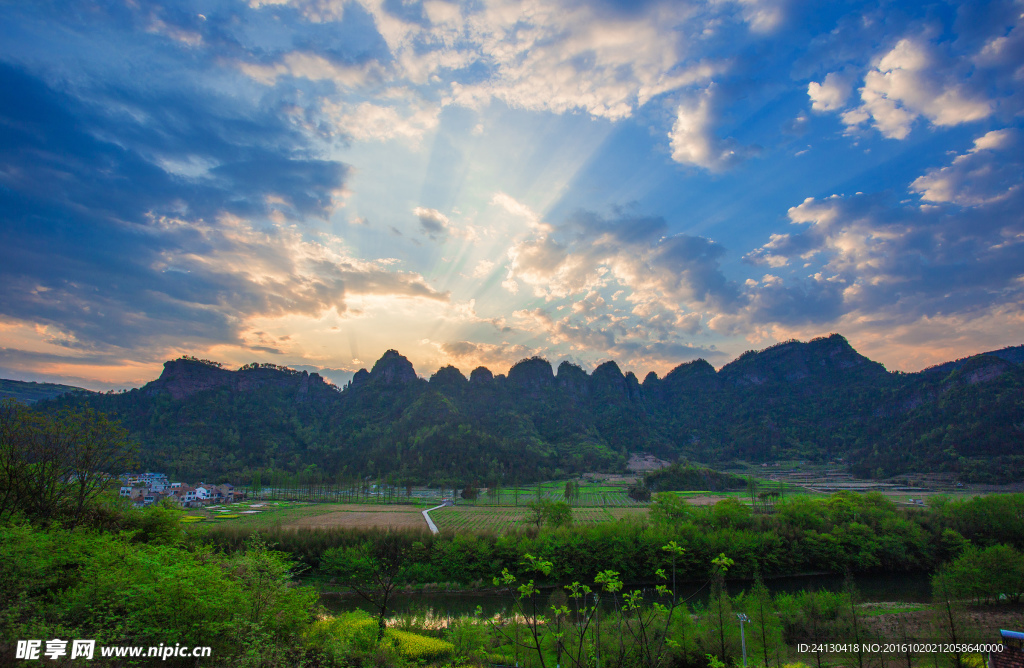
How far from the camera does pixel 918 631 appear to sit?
77.3 ft

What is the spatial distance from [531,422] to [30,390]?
223742 millimetres

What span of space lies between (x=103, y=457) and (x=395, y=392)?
156143 millimetres

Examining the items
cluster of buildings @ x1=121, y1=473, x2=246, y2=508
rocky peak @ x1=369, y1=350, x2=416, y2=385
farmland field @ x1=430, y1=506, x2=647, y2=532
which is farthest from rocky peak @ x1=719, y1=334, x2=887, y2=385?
cluster of buildings @ x1=121, y1=473, x2=246, y2=508

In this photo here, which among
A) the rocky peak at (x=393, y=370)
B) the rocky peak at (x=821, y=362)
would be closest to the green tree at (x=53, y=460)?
the rocky peak at (x=393, y=370)

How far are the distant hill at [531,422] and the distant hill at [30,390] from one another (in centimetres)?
5179

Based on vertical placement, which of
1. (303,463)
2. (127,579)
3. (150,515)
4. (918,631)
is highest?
(127,579)

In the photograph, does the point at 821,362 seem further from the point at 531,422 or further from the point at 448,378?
the point at 448,378

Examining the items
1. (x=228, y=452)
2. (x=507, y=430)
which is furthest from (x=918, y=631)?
(x=228, y=452)

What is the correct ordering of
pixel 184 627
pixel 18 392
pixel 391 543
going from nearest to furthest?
1. pixel 184 627
2. pixel 391 543
3. pixel 18 392

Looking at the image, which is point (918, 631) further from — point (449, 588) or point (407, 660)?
point (449, 588)

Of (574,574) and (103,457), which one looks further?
(574,574)

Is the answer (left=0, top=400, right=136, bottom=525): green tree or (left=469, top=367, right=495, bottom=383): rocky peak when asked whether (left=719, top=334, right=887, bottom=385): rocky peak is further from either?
(left=0, top=400, right=136, bottom=525): green tree

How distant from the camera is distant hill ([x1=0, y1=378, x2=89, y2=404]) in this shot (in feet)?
532

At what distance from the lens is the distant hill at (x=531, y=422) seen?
106125 mm
